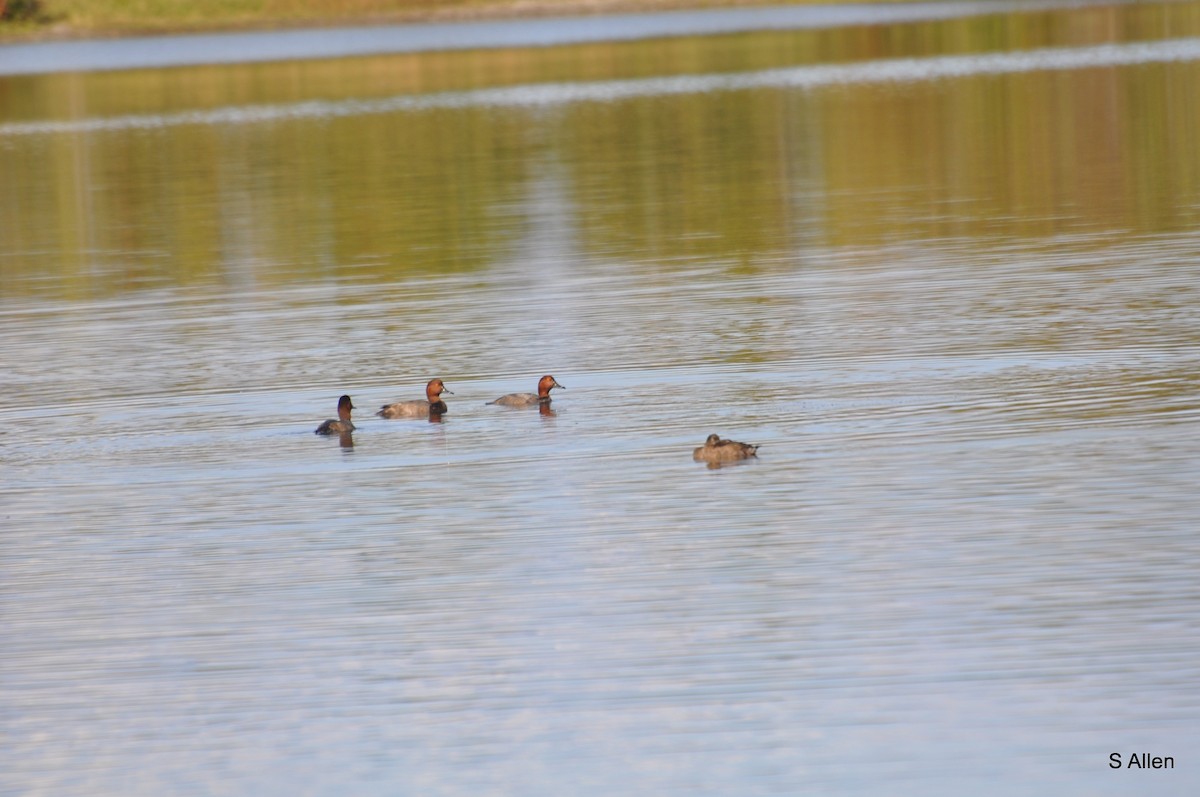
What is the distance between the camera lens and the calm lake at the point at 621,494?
12.2 meters

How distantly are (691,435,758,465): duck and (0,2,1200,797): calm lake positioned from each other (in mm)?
134

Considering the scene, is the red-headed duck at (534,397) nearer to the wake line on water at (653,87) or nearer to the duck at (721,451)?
the duck at (721,451)

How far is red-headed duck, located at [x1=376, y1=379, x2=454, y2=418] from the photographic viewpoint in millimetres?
20188

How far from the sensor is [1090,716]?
11852mm

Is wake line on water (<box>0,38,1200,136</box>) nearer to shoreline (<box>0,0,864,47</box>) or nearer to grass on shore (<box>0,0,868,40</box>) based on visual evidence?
shoreline (<box>0,0,864,47</box>)

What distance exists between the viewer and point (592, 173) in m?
43.8

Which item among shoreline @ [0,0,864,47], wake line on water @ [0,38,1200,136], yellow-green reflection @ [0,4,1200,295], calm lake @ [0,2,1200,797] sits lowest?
calm lake @ [0,2,1200,797]

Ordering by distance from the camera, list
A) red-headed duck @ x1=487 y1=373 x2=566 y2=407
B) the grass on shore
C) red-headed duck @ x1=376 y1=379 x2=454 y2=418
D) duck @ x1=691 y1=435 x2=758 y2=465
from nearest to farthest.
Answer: duck @ x1=691 y1=435 x2=758 y2=465, red-headed duck @ x1=487 y1=373 x2=566 y2=407, red-headed duck @ x1=376 y1=379 x2=454 y2=418, the grass on shore

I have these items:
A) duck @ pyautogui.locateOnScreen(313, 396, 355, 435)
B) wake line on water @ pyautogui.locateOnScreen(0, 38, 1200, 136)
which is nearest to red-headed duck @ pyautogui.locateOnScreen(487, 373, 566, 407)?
duck @ pyautogui.locateOnScreen(313, 396, 355, 435)

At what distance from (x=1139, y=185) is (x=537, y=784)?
2562cm

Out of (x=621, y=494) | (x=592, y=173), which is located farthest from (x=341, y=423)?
(x=592, y=173)

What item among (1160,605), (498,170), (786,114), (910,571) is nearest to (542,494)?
(910,571)

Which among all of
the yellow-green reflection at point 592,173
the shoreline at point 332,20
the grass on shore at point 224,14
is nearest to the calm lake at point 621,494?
the yellow-green reflection at point 592,173

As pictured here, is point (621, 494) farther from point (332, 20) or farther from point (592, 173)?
point (332, 20)
